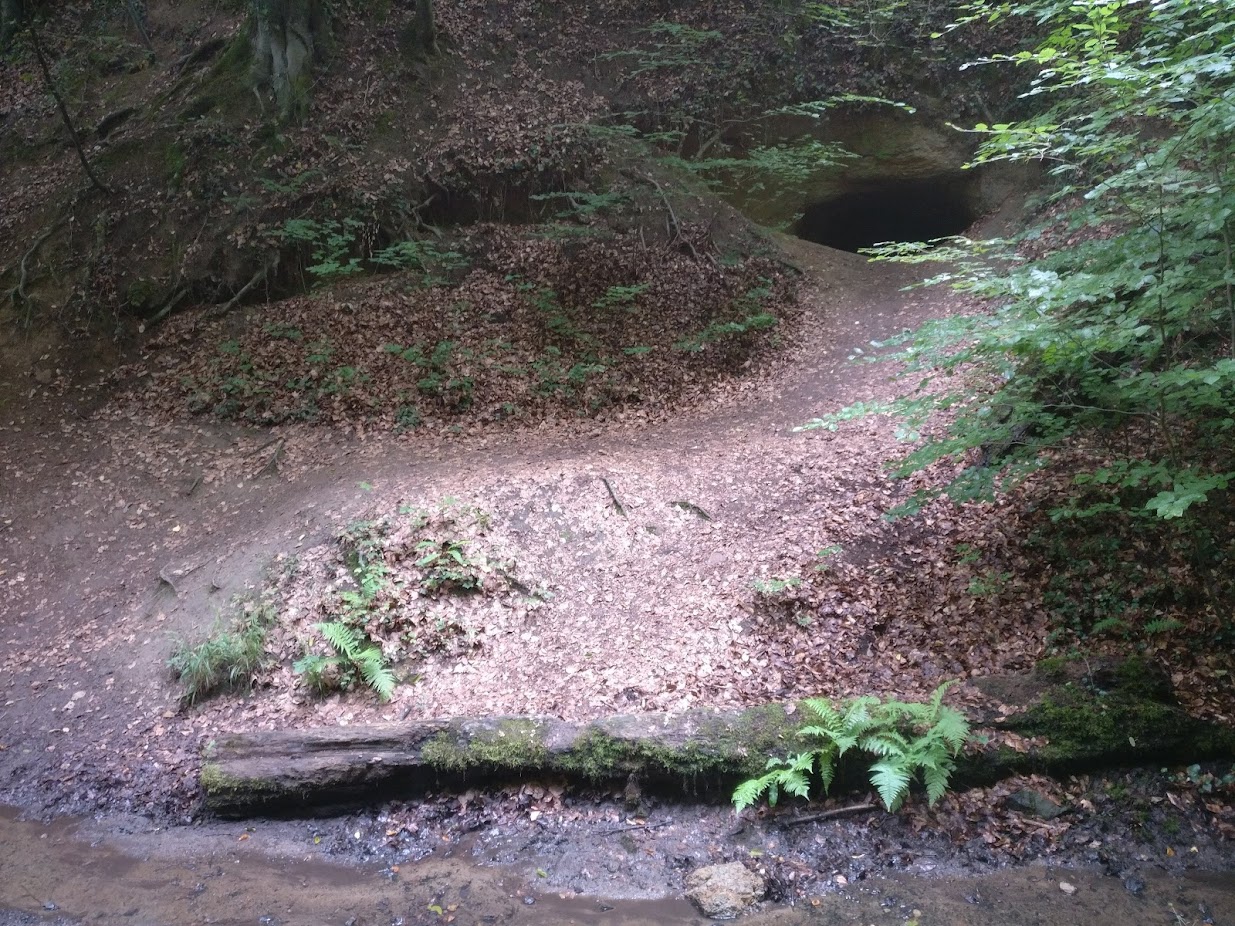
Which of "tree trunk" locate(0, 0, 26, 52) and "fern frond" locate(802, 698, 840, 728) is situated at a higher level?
"tree trunk" locate(0, 0, 26, 52)

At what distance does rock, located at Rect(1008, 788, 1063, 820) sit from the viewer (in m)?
4.73

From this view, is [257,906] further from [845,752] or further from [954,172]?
[954,172]

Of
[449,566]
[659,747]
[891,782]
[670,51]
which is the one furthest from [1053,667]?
[670,51]

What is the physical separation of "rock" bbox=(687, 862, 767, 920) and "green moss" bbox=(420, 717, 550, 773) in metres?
1.46

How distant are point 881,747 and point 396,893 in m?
3.39

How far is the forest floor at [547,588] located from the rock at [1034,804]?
8cm

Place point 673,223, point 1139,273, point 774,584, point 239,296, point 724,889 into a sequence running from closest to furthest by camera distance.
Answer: point 1139,273, point 724,889, point 774,584, point 239,296, point 673,223

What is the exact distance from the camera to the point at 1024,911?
4.14 m

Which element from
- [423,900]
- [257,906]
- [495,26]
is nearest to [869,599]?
[423,900]

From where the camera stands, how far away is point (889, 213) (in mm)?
17188

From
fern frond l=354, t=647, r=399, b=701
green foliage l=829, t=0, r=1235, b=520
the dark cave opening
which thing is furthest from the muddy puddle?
the dark cave opening

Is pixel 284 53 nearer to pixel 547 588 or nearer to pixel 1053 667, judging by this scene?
pixel 547 588

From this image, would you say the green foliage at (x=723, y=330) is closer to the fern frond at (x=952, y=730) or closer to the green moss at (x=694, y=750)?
the green moss at (x=694, y=750)

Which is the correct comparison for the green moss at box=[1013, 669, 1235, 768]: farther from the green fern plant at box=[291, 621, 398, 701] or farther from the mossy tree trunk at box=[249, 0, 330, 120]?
the mossy tree trunk at box=[249, 0, 330, 120]
